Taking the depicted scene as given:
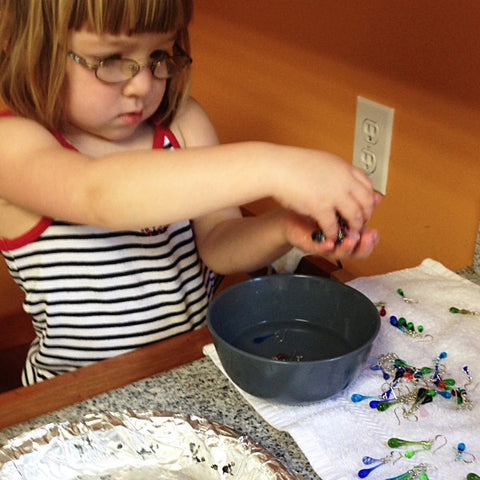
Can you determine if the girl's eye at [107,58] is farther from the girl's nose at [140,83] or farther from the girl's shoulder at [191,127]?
the girl's shoulder at [191,127]

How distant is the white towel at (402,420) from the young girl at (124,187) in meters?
0.13

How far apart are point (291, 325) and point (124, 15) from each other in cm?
36

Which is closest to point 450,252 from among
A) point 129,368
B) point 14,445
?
point 129,368

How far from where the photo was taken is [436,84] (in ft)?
2.95

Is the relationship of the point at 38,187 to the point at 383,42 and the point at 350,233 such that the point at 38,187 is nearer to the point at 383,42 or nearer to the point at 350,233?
the point at 350,233

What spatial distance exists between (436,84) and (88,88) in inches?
17.7

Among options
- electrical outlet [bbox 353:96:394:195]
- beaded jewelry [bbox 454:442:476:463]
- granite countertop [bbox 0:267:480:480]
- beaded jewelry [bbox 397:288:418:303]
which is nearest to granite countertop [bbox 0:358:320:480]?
granite countertop [bbox 0:267:480:480]

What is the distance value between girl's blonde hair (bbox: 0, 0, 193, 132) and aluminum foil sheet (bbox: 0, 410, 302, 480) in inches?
14.7

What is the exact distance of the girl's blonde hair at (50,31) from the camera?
686 millimetres

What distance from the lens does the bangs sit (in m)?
0.68

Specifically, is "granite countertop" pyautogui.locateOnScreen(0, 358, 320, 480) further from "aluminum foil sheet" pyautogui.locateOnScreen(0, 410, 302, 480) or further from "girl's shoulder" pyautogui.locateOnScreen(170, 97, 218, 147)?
"girl's shoulder" pyautogui.locateOnScreen(170, 97, 218, 147)

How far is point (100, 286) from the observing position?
3.01 feet

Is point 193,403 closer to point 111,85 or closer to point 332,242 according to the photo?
point 332,242

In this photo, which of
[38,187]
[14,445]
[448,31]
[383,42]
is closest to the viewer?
[14,445]
